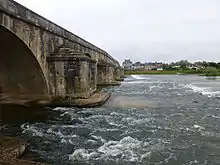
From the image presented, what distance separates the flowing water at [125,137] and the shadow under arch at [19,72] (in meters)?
3.35

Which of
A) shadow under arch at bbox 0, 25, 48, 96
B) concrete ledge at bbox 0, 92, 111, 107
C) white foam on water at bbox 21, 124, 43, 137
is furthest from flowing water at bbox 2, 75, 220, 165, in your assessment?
shadow under arch at bbox 0, 25, 48, 96

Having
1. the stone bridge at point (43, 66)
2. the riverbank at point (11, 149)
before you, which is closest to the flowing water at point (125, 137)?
the riverbank at point (11, 149)

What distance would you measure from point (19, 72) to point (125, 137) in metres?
10.1

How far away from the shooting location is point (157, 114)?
1427 cm

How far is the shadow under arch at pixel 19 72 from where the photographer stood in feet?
50.7

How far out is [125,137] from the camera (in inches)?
383

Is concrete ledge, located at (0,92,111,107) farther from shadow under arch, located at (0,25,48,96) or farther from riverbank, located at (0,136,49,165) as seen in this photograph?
riverbank, located at (0,136,49,165)

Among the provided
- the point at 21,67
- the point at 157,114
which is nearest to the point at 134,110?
the point at 157,114

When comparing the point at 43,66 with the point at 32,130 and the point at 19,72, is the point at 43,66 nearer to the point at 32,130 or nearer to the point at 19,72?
the point at 19,72

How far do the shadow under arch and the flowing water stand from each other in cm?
335

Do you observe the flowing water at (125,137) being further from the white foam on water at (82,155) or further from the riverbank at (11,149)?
the riverbank at (11,149)

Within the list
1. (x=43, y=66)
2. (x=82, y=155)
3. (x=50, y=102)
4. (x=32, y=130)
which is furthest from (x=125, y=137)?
(x=43, y=66)

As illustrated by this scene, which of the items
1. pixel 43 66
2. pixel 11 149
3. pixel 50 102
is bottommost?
pixel 11 149

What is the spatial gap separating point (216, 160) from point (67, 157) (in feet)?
13.0
